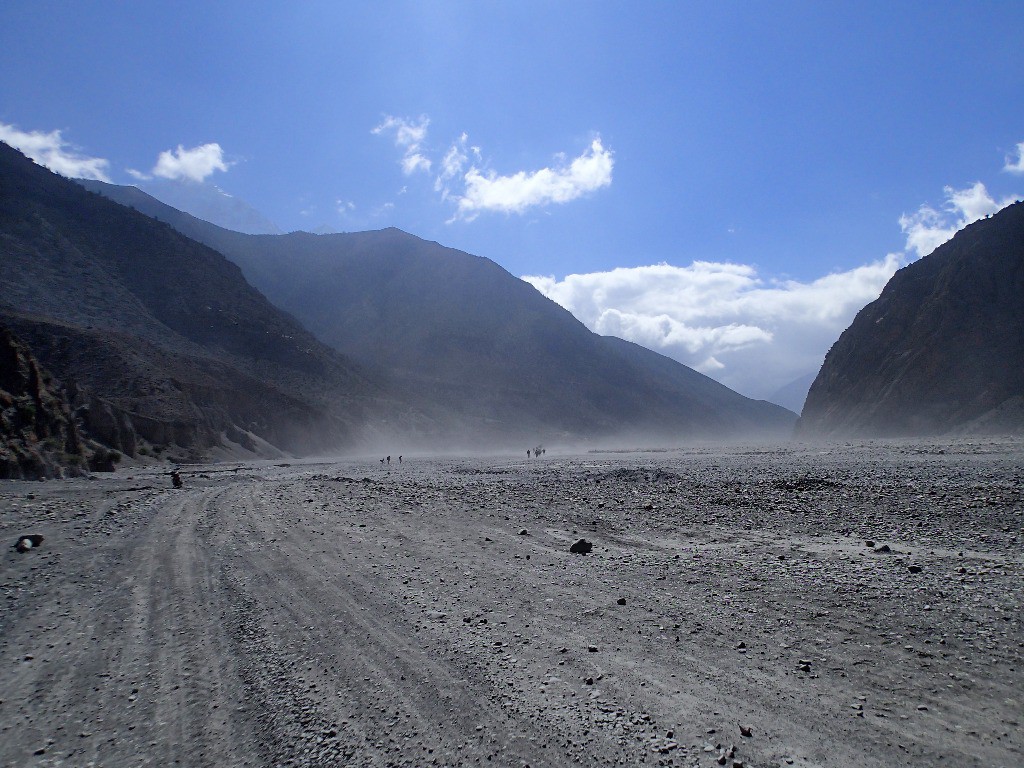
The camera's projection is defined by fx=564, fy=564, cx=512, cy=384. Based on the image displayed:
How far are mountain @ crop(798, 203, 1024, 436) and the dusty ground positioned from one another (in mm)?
55805

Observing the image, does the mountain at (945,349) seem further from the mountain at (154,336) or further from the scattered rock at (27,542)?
the mountain at (154,336)

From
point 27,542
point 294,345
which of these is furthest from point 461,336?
point 27,542

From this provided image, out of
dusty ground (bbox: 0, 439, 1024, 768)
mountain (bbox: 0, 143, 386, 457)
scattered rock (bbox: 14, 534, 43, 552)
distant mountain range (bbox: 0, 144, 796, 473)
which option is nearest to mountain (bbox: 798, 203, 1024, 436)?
distant mountain range (bbox: 0, 144, 796, 473)

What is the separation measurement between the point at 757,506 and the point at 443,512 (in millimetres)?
7965

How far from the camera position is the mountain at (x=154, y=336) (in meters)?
48.2

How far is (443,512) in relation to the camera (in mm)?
15070

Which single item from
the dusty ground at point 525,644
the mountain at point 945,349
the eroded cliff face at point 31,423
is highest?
the mountain at point 945,349

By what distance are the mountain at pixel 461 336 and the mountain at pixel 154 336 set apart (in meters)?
25.5

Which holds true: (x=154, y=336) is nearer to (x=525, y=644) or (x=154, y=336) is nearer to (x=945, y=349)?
(x=525, y=644)

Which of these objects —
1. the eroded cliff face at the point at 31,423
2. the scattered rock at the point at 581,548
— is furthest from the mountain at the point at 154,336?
the scattered rock at the point at 581,548

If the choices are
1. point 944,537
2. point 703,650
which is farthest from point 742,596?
point 944,537

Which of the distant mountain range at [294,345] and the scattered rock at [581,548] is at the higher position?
the distant mountain range at [294,345]

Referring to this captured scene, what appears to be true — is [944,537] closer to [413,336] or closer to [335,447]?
[335,447]

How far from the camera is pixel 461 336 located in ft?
445
